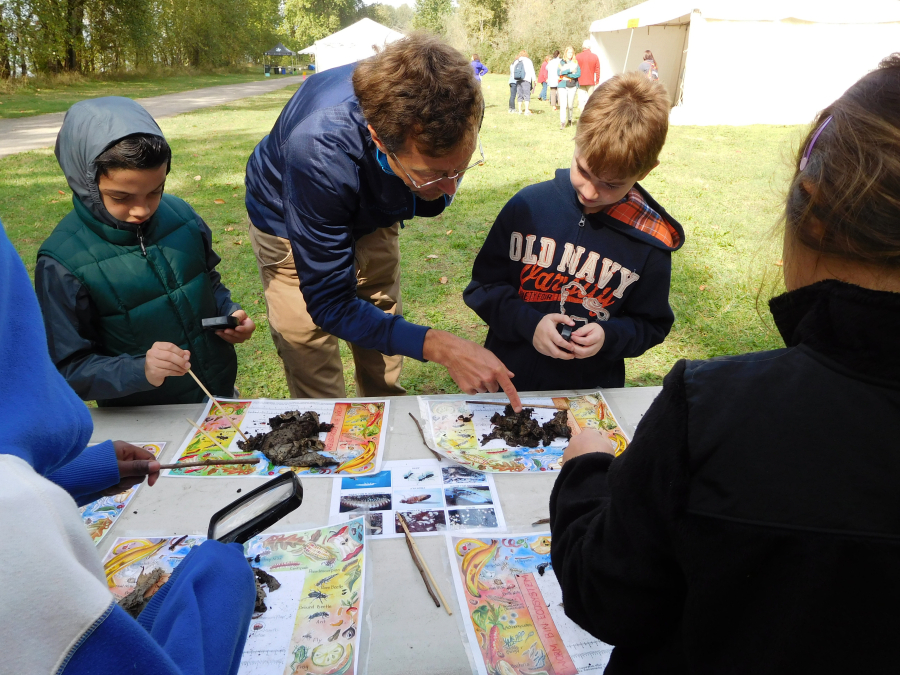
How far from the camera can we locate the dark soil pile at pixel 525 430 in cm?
190

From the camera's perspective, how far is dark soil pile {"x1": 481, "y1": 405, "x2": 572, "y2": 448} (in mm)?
1900

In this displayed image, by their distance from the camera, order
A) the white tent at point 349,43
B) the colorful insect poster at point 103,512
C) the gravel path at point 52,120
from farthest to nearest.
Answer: the white tent at point 349,43 → the gravel path at point 52,120 → the colorful insect poster at point 103,512

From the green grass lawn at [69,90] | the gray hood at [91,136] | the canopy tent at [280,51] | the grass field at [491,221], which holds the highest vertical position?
the canopy tent at [280,51]

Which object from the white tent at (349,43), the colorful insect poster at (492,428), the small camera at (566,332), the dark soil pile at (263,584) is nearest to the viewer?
the dark soil pile at (263,584)

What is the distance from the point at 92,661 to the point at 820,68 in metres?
18.0

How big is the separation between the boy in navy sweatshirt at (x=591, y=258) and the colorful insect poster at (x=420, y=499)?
0.60 m

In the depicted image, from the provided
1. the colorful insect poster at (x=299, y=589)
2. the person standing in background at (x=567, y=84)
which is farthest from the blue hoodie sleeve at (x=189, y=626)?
the person standing in background at (x=567, y=84)

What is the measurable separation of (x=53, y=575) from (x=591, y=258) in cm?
189

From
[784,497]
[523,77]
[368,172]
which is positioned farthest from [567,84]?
[784,497]

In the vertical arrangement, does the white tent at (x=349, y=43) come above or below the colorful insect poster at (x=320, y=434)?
above

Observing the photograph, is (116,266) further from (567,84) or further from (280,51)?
(280,51)

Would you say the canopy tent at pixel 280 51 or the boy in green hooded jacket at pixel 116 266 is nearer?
the boy in green hooded jacket at pixel 116 266

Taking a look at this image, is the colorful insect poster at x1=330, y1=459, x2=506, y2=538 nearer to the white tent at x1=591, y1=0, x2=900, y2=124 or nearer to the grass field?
the grass field

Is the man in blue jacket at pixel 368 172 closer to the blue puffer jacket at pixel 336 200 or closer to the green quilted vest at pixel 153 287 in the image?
the blue puffer jacket at pixel 336 200
